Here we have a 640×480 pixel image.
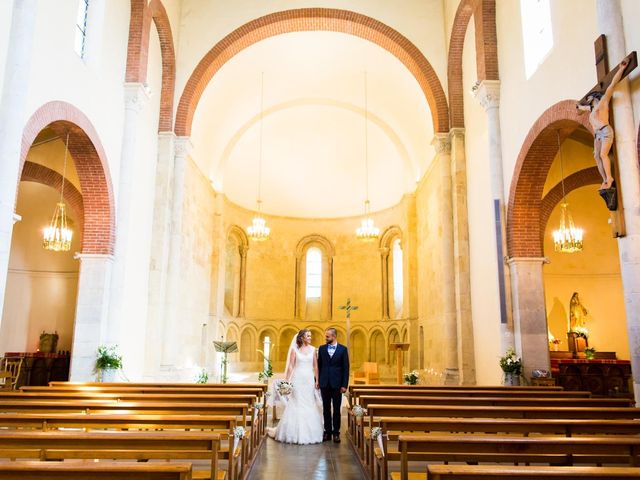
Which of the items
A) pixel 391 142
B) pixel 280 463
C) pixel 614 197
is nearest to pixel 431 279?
pixel 391 142

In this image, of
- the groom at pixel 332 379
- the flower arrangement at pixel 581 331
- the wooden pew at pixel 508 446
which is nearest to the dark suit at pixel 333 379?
the groom at pixel 332 379

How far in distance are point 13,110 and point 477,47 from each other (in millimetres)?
10176

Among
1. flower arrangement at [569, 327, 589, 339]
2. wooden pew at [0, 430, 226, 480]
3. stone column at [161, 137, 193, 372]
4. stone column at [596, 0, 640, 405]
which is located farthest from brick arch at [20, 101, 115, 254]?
flower arrangement at [569, 327, 589, 339]

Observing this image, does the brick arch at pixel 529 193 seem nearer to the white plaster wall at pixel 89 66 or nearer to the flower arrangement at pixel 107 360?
the flower arrangement at pixel 107 360

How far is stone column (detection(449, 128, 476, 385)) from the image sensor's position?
45.2ft

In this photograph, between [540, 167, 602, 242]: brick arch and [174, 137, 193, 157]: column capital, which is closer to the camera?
[540, 167, 602, 242]: brick arch

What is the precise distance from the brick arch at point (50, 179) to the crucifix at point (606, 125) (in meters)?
13.1

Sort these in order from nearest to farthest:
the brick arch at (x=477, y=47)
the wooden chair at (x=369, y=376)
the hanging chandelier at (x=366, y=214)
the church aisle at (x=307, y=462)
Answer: the church aisle at (x=307, y=462) → the brick arch at (x=477, y=47) → the wooden chair at (x=369, y=376) → the hanging chandelier at (x=366, y=214)

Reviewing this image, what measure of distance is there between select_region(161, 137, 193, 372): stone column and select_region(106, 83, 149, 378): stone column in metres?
0.97

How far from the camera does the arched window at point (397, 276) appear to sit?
2350 cm

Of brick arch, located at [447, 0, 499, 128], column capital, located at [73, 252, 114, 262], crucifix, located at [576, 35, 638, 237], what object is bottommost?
column capital, located at [73, 252, 114, 262]

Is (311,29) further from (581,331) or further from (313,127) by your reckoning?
(581,331)

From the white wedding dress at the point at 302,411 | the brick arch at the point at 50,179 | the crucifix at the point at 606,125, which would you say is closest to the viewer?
the crucifix at the point at 606,125

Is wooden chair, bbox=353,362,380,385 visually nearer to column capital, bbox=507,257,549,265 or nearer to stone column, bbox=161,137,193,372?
stone column, bbox=161,137,193,372
